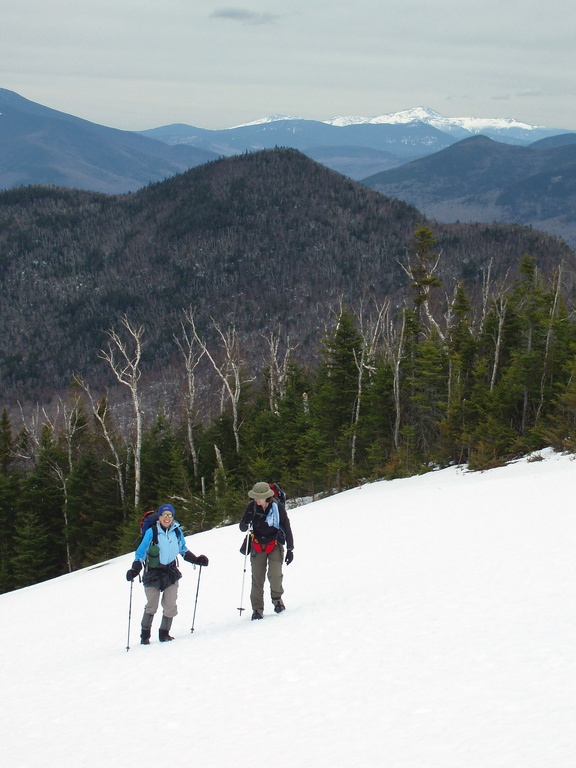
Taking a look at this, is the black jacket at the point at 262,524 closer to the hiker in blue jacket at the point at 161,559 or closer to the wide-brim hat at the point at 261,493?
the wide-brim hat at the point at 261,493

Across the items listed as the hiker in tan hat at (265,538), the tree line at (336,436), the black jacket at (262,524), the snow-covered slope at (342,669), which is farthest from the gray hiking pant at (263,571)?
the tree line at (336,436)

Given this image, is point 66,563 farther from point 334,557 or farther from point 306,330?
point 306,330

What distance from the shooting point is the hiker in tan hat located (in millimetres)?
9695

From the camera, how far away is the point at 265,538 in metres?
9.80

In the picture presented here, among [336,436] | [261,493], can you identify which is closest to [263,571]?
[261,493]

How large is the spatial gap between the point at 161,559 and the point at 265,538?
154cm

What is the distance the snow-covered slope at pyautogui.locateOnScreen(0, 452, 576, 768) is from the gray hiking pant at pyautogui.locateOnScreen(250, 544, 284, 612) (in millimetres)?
326

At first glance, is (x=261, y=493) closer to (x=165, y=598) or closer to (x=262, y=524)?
(x=262, y=524)

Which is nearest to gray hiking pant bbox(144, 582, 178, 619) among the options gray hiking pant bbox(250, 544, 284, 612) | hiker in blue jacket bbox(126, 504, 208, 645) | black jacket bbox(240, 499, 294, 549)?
hiker in blue jacket bbox(126, 504, 208, 645)

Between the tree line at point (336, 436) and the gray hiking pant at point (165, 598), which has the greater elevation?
the gray hiking pant at point (165, 598)

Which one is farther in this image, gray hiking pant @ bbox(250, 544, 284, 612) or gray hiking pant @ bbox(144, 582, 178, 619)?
gray hiking pant @ bbox(250, 544, 284, 612)

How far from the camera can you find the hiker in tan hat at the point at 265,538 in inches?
382

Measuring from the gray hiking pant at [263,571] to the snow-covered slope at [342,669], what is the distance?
326 millimetres

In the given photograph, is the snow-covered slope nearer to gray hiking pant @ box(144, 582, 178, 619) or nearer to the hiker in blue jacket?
gray hiking pant @ box(144, 582, 178, 619)
